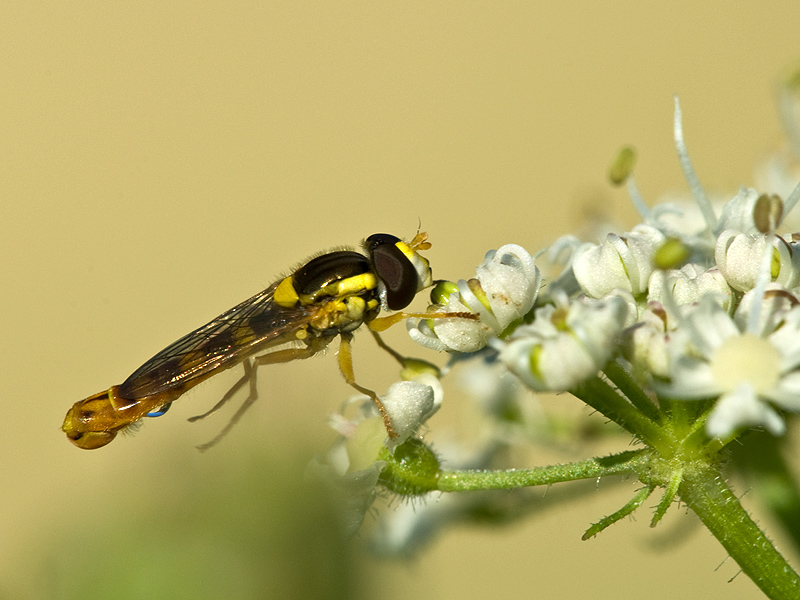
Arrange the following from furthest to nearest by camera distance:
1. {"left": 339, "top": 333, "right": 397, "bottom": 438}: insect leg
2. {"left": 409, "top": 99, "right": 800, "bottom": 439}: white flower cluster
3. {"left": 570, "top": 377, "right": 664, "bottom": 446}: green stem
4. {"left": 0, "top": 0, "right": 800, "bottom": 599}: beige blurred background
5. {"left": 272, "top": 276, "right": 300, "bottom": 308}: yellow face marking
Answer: {"left": 0, "top": 0, "right": 800, "bottom": 599}: beige blurred background < {"left": 272, "top": 276, "right": 300, "bottom": 308}: yellow face marking < {"left": 339, "top": 333, "right": 397, "bottom": 438}: insect leg < {"left": 570, "top": 377, "right": 664, "bottom": 446}: green stem < {"left": 409, "top": 99, "right": 800, "bottom": 439}: white flower cluster

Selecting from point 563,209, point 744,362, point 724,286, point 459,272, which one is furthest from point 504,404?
point 563,209

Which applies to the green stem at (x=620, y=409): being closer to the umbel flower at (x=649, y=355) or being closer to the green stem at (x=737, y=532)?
the umbel flower at (x=649, y=355)

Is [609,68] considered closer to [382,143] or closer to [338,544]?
[382,143]

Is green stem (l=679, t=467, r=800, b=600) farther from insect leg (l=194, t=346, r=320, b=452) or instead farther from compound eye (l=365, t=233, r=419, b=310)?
insect leg (l=194, t=346, r=320, b=452)

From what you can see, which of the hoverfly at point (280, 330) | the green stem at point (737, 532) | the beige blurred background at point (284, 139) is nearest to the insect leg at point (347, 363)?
the hoverfly at point (280, 330)

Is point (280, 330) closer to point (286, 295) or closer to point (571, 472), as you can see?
point (286, 295)

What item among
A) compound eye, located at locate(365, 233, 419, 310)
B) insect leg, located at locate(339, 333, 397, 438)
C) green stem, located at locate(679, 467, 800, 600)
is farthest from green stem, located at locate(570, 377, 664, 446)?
compound eye, located at locate(365, 233, 419, 310)

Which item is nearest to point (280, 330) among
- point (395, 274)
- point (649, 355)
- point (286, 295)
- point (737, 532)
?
point (286, 295)
